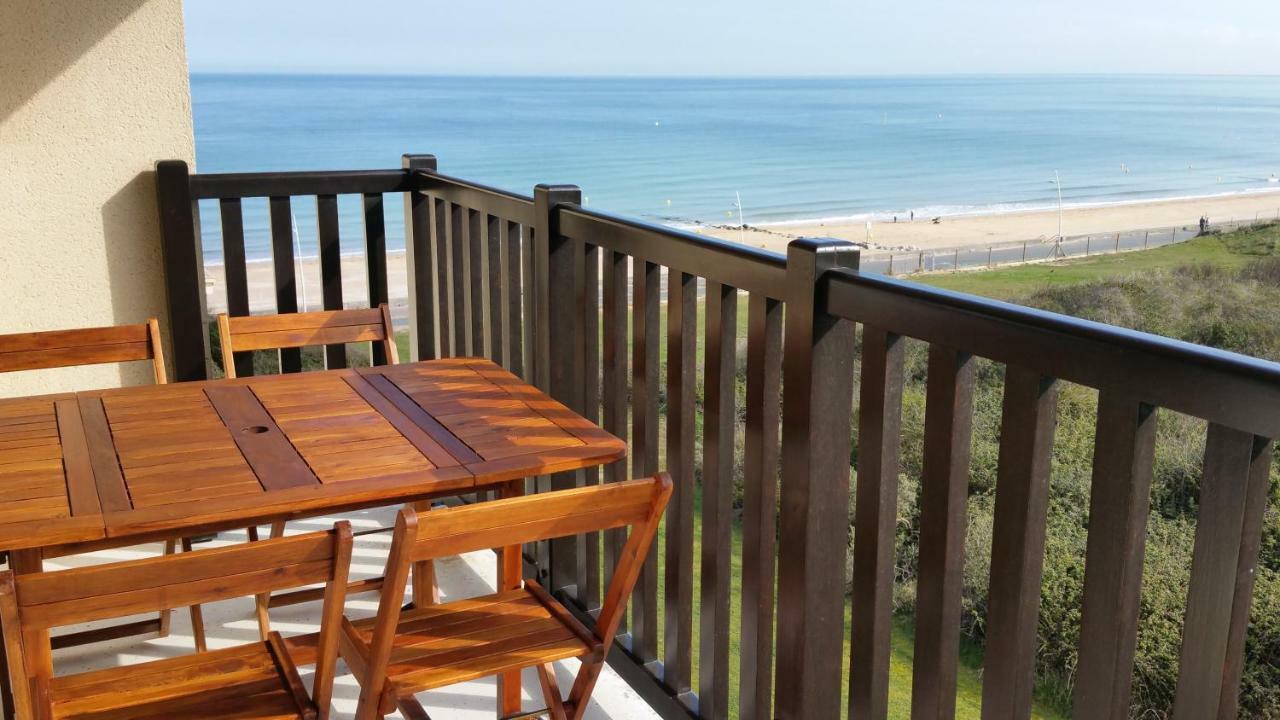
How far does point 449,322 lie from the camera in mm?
4125

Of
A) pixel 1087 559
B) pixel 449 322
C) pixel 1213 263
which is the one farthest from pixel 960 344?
pixel 1213 263

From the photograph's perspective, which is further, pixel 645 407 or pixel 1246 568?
pixel 645 407

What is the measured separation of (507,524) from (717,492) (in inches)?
28.5

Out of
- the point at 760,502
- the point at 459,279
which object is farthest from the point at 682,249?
the point at 459,279

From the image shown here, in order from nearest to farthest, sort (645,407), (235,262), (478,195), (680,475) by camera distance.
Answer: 1. (680,475)
2. (645,407)
3. (478,195)
4. (235,262)

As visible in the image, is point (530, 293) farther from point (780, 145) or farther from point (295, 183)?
point (780, 145)

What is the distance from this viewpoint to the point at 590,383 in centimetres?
308

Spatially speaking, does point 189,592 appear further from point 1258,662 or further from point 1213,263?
point 1213,263

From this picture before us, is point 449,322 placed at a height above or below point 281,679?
above

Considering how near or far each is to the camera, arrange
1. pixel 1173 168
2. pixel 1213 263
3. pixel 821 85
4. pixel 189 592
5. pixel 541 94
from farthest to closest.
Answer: pixel 821 85 < pixel 541 94 < pixel 1173 168 < pixel 1213 263 < pixel 189 592

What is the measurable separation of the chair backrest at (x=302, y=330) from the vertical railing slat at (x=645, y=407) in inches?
37.8

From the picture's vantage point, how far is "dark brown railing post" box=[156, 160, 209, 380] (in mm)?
3943

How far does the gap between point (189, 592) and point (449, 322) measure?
2.56 m

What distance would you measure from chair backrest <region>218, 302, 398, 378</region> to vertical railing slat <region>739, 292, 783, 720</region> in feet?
4.79
